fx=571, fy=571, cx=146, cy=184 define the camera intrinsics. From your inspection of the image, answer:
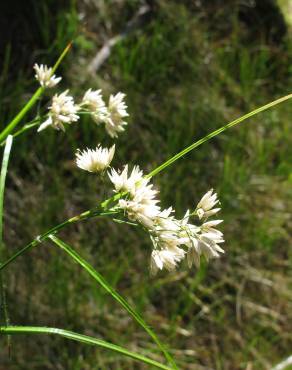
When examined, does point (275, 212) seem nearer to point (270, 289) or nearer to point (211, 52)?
point (270, 289)

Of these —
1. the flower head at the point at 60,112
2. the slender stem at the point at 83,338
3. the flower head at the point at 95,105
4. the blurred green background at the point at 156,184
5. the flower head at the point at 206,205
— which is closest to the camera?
the slender stem at the point at 83,338

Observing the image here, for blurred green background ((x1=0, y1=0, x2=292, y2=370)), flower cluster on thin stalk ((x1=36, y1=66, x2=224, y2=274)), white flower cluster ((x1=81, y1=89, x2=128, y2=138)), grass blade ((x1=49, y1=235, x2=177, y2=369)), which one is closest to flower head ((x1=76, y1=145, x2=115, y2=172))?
flower cluster on thin stalk ((x1=36, y1=66, x2=224, y2=274))

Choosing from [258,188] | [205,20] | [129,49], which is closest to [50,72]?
[129,49]

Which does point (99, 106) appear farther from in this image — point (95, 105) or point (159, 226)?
point (159, 226)

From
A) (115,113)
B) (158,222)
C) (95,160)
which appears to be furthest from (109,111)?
(158,222)

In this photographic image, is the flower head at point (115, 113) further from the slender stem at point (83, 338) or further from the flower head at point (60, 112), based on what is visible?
the slender stem at point (83, 338)

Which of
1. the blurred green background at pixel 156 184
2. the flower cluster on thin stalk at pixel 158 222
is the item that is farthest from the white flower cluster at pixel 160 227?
the blurred green background at pixel 156 184
